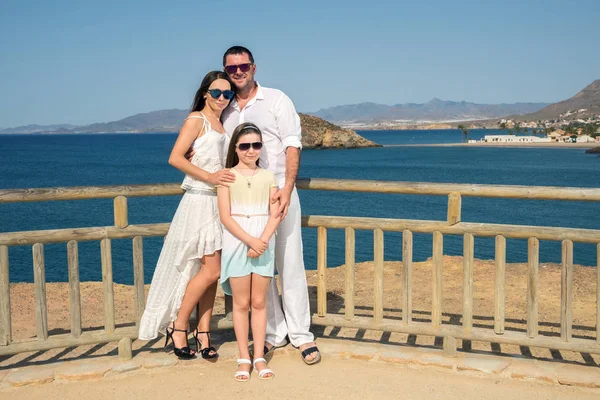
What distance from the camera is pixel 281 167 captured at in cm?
460

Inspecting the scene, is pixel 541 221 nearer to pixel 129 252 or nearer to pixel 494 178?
pixel 129 252

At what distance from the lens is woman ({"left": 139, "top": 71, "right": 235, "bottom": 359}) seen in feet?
14.3

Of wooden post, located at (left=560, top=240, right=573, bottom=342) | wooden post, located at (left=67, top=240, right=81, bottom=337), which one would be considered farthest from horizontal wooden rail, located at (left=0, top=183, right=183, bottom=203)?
wooden post, located at (left=560, top=240, right=573, bottom=342)

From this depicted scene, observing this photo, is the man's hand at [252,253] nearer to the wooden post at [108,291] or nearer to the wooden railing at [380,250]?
the wooden railing at [380,250]

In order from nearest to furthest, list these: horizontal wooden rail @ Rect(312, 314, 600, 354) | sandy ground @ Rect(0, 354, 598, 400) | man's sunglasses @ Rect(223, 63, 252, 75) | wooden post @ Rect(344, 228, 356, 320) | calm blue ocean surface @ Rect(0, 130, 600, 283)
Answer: sandy ground @ Rect(0, 354, 598, 400) → man's sunglasses @ Rect(223, 63, 252, 75) → horizontal wooden rail @ Rect(312, 314, 600, 354) → wooden post @ Rect(344, 228, 356, 320) → calm blue ocean surface @ Rect(0, 130, 600, 283)

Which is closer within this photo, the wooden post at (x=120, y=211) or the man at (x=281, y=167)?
the man at (x=281, y=167)

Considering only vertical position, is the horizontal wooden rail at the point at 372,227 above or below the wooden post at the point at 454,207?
below

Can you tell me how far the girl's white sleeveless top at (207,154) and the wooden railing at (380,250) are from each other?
0.40 m

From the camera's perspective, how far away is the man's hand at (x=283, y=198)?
4.35 m

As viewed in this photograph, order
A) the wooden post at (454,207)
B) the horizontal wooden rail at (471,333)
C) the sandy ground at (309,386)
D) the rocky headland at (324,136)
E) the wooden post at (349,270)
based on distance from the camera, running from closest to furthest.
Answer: the sandy ground at (309,386) → the horizontal wooden rail at (471,333) → the wooden post at (454,207) → the wooden post at (349,270) → the rocky headland at (324,136)

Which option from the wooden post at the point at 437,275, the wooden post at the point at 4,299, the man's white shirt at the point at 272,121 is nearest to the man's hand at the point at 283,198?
the man's white shirt at the point at 272,121

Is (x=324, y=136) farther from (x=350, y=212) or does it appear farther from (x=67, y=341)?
(x=67, y=341)

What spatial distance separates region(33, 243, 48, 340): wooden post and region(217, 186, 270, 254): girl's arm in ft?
4.20

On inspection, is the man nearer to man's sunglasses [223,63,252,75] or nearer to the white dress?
man's sunglasses [223,63,252,75]
